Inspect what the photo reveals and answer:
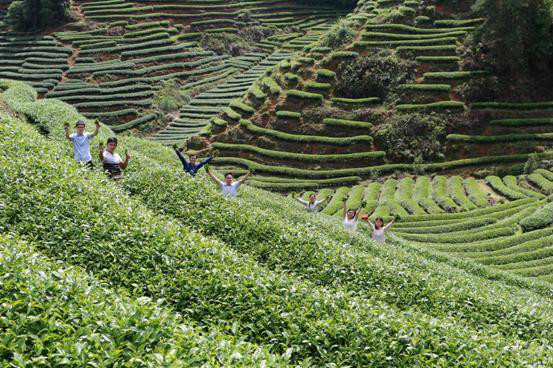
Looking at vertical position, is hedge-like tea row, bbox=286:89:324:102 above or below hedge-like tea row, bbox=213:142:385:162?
above

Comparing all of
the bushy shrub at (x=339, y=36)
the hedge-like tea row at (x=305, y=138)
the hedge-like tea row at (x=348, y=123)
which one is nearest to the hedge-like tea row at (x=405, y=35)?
the bushy shrub at (x=339, y=36)

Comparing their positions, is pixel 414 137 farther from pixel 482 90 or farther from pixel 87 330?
pixel 87 330

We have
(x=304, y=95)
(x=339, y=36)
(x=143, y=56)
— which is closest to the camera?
(x=304, y=95)

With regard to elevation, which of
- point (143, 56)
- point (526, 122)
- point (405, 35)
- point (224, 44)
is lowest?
point (526, 122)

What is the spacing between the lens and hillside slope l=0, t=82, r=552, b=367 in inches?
301

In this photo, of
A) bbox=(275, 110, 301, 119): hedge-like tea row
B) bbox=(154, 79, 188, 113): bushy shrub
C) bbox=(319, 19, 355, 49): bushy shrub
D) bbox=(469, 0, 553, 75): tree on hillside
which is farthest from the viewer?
bbox=(154, 79, 188, 113): bushy shrub

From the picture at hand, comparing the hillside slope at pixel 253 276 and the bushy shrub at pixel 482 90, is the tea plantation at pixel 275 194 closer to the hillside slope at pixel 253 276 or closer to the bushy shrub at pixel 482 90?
the hillside slope at pixel 253 276

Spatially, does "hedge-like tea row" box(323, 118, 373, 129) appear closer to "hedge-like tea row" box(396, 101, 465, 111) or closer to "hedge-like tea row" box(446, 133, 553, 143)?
"hedge-like tea row" box(396, 101, 465, 111)

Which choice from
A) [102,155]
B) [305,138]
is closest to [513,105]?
[305,138]

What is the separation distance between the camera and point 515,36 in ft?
137

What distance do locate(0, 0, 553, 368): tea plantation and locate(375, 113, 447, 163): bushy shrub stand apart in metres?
0.14

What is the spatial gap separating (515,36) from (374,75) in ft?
40.0

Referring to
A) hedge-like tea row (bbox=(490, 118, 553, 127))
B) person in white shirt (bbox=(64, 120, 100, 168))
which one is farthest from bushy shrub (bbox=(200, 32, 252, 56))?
person in white shirt (bbox=(64, 120, 100, 168))

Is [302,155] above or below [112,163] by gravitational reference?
below
